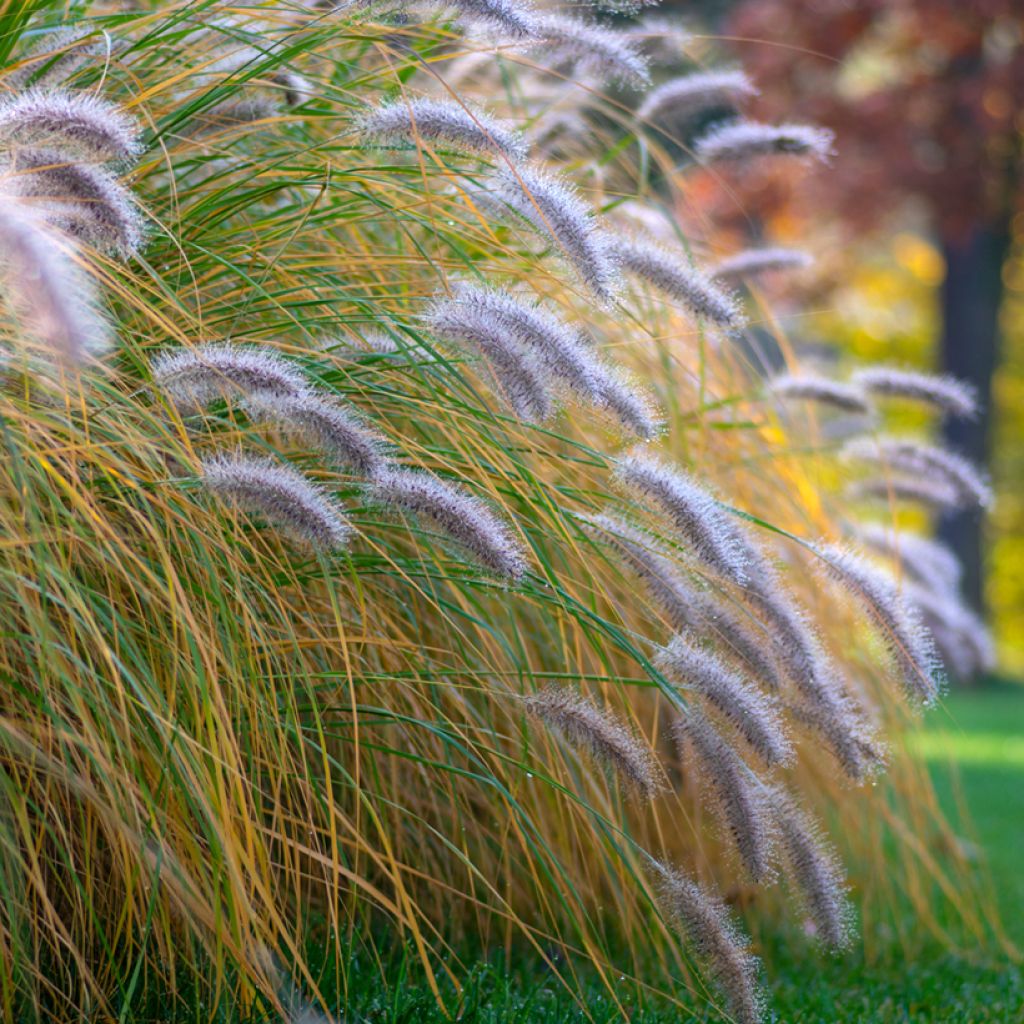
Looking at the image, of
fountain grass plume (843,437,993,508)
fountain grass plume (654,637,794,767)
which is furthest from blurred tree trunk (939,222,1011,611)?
fountain grass plume (654,637,794,767)

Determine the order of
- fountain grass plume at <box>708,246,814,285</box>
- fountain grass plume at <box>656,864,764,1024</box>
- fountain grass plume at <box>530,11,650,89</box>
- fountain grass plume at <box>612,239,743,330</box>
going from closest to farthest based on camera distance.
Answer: fountain grass plume at <box>656,864,764,1024</box> < fountain grass plume at <box>612,239,743,330</box> < fountain grass plume at <box>530,11,650,89</box> < fountain grass plume at <box>708,246,814,285</box>

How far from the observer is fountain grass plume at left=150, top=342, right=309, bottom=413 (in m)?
1.98

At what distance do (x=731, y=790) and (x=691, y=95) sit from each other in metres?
1.91

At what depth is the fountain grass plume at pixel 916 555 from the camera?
11.7 ft

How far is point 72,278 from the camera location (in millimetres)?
1843

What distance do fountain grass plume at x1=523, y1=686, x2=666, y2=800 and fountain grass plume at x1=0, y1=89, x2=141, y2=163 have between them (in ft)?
3.38

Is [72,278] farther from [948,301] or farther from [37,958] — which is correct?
[948,301]

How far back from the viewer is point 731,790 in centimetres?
214

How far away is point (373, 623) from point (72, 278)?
0.80m

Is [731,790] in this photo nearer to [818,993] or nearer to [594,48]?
[818,993]

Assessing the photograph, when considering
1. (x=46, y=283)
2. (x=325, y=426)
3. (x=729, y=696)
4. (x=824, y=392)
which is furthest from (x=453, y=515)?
(x=824, y=392)

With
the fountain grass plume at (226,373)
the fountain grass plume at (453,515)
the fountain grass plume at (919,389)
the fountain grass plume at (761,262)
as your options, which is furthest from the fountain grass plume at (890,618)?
the fountain grass plume at (761,262)

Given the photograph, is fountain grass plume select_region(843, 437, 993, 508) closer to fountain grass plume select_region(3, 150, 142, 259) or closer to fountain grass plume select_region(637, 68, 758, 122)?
fountain grass plume select_region(637, 68, 758, 122)

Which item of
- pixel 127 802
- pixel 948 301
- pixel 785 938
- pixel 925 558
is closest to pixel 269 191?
pixel 127 802
